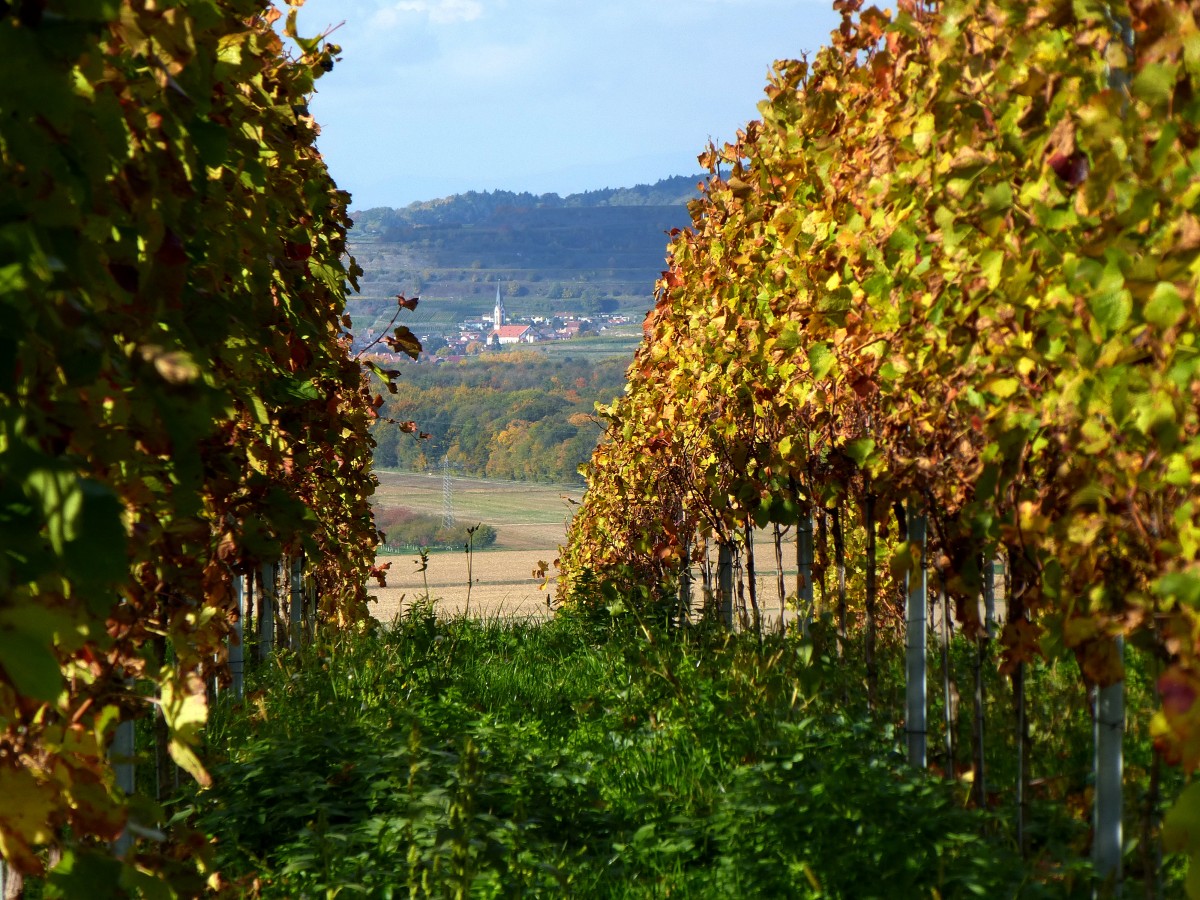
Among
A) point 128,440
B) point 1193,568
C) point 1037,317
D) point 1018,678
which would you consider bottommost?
point 1018,678

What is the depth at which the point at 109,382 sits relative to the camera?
73.7 inches

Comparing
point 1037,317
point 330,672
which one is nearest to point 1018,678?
point 1037,317

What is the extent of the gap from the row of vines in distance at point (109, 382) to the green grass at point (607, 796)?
2.90 feet

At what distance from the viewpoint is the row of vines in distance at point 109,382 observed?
4.59 feet

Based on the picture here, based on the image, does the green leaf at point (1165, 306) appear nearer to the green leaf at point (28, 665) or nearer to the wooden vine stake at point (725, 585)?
the green leaf at point (28, 665)

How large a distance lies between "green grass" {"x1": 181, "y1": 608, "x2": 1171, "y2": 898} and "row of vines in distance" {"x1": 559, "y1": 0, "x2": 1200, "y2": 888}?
566 mm

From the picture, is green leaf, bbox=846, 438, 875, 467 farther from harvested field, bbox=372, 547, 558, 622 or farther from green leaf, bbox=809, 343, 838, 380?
harvested field, bbox=372, 547, 558, 622

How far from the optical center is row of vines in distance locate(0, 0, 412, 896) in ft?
4.59

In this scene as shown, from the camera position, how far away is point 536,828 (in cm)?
404

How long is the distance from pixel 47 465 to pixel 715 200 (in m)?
6.02

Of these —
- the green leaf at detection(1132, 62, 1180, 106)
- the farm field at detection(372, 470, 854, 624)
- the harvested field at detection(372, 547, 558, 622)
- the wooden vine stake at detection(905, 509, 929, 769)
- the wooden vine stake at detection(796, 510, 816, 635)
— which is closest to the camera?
the green leaf at detection(1132, 62, 1180, 106)

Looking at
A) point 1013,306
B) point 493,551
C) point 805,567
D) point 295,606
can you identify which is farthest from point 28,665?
point 493,551

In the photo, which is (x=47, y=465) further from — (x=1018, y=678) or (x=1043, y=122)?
(x=1018, y=678)

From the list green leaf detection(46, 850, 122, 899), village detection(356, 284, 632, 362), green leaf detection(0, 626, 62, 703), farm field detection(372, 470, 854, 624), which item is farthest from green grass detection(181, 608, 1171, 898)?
village detection(356, 284, 632, 362)
